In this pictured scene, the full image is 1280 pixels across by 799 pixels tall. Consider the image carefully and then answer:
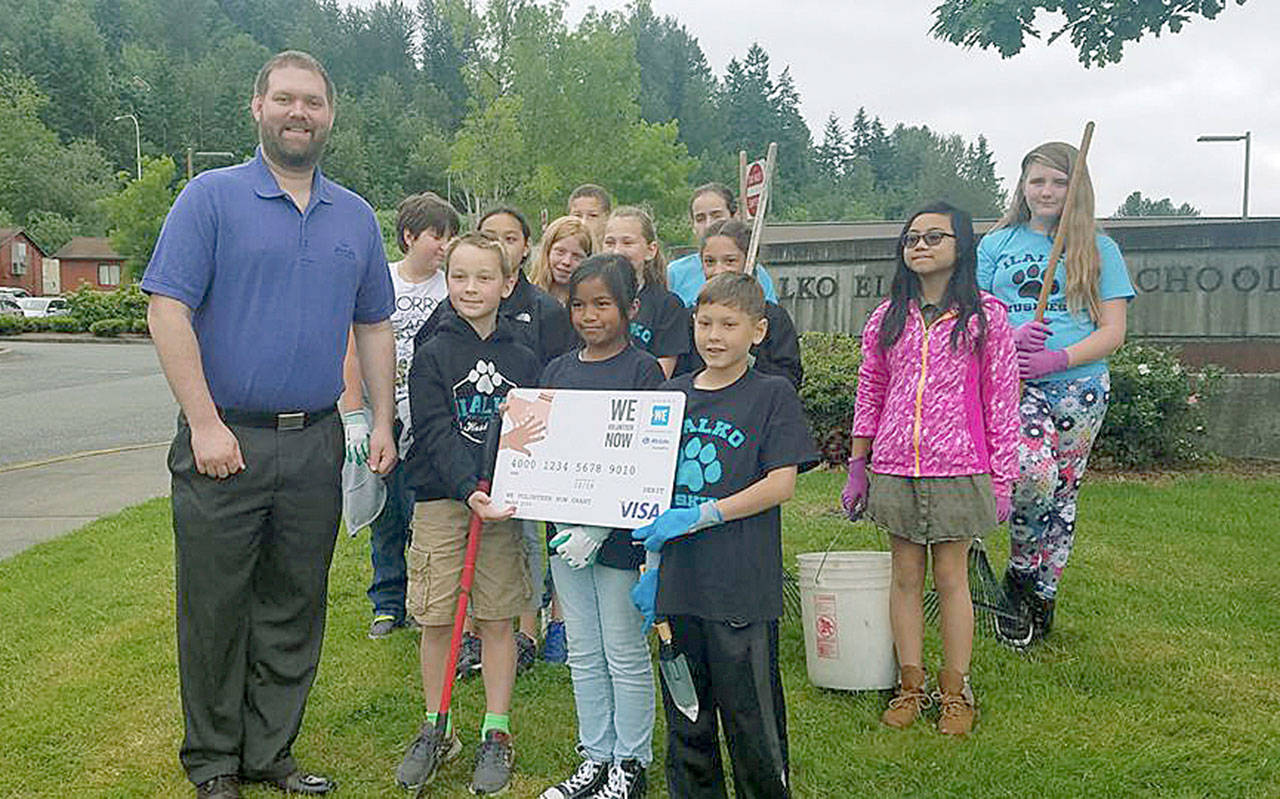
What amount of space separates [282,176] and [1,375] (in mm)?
20653

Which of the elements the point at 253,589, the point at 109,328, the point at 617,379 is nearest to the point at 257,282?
the point at 253,589

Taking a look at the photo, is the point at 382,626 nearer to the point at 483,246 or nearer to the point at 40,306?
the point at 483,246

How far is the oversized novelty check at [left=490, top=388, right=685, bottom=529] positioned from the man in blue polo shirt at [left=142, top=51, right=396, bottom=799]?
64 centimetres

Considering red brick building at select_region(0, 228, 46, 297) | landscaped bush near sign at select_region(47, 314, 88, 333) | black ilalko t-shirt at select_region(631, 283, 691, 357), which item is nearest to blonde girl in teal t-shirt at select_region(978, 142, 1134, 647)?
black ilalko t-shirt at select_region(631, 283, 691, 357)

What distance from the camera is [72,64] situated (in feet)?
327

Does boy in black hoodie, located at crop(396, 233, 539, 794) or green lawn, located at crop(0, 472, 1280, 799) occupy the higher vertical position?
boy in black hoodie, located at crop(396, 233, 539, 794)

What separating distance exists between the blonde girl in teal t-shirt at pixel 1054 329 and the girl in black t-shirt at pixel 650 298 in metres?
1.43

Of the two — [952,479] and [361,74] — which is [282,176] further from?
[361,74]

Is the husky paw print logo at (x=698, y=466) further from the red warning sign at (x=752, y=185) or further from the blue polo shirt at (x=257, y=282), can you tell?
the red warning sign at (x=752, y=185)

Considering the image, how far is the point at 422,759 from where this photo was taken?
386 centimetres

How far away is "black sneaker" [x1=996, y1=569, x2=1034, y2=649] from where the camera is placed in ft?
16.8

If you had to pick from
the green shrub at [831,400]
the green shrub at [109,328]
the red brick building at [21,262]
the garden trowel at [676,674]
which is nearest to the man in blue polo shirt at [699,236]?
the garden trowel at [676,674]

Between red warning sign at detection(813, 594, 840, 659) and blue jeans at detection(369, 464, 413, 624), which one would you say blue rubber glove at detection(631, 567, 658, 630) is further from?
blue jeans at detection(369, 464, 413, 624)

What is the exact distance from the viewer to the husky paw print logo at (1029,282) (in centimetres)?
484
